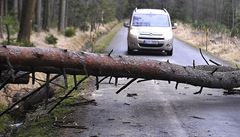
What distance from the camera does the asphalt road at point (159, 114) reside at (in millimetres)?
7688

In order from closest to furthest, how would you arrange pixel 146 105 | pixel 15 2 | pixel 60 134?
pixel 60 134
pixel 146 105
pixel 15 2

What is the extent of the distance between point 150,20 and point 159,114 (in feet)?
44.2

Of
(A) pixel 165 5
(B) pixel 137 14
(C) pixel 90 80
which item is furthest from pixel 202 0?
(C) pixel 90 80

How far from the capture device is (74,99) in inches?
408

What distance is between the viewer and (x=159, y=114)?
8961 millimetres

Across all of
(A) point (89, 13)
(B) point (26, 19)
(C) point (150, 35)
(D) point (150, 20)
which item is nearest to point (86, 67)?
(B) point (26, 19)

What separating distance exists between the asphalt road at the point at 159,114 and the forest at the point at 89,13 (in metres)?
2.47

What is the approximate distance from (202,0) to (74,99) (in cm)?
7781

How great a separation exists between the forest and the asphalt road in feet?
8.11

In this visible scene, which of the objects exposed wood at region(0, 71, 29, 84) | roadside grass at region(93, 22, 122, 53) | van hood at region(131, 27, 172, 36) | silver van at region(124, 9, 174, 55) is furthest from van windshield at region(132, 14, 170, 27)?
exposed wood at region(0, 71, 29, 84)

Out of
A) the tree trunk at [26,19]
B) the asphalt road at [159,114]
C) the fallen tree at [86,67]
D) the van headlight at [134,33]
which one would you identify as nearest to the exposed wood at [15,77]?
the fallen tree at [86,67]

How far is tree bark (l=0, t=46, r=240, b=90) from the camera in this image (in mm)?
8031

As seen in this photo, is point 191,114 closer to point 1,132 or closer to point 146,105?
point 146,105

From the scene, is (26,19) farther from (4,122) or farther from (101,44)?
(101,44)
